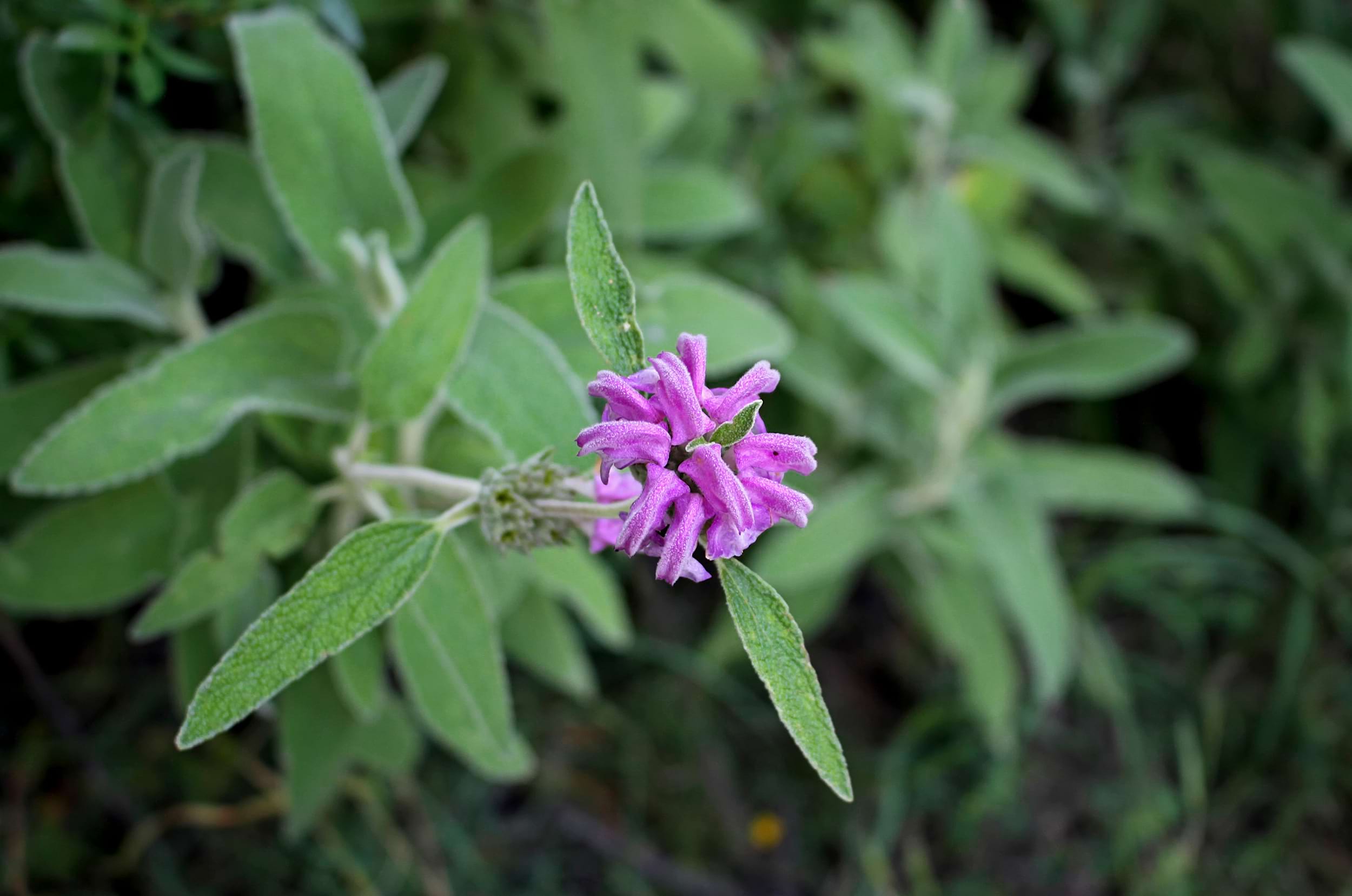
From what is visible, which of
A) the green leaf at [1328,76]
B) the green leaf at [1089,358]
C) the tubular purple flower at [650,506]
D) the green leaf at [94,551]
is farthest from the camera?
the green leaf at [1328,76]

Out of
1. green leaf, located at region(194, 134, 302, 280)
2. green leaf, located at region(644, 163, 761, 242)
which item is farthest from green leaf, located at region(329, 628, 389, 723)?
green leaf, located at region(644, 163, 761, 242)

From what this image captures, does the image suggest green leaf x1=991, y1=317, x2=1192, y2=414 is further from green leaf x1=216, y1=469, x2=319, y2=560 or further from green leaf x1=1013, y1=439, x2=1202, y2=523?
green leaf x1=216, y1=469, x2=319, y2=560

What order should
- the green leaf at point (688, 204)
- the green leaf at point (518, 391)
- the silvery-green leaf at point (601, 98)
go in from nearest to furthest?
the green leaf at point (518, 391) < the silvery-green leaf at point (601, 98) < the green leaf at point (688, 204)

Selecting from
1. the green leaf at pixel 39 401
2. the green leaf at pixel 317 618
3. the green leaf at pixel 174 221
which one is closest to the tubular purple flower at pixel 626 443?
the green leaf at pixel 317 618

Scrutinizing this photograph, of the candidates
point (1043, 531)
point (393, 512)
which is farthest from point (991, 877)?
point (393, 512)

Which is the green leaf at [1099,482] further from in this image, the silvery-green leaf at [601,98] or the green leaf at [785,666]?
the green leaf at [785,666]

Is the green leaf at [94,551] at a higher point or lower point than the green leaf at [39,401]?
lower

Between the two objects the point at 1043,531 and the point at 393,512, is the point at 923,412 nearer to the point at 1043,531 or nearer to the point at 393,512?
the point at 1043,531

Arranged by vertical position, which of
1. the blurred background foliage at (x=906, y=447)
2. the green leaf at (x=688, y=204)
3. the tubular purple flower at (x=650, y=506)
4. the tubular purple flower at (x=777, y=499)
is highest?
the tubular purple flower at (x=650, y=506)
